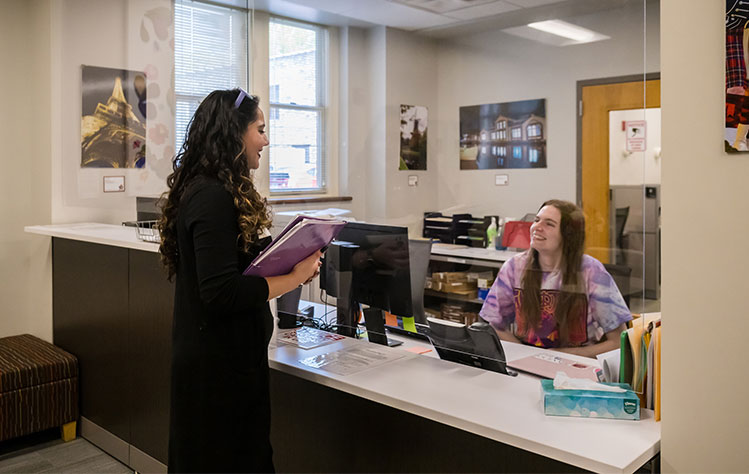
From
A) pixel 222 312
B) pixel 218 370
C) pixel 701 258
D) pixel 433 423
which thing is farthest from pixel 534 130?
pixel 218 370

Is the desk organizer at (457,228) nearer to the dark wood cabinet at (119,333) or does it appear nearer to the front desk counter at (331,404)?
the front desk counter at (331,404)

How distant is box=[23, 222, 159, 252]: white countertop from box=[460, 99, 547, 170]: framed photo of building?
1.56 meters

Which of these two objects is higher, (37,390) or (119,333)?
(119,333)

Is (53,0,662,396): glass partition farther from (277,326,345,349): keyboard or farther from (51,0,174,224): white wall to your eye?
(51,0,174,224): white wall

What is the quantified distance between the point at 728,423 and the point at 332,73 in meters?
1.74

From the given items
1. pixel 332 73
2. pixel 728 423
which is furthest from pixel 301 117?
pixel 728 423

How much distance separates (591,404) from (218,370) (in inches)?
40.2

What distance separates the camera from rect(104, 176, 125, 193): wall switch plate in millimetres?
4078

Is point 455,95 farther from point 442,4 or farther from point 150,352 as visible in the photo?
point 150,352

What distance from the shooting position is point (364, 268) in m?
2.35

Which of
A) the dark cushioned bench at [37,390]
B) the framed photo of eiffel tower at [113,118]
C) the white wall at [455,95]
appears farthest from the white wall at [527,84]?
the framed photo of eiffel tower at [113,118]

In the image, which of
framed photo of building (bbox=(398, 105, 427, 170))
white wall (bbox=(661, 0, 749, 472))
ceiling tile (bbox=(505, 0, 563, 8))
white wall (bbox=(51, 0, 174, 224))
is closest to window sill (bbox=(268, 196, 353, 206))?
framed photo of building (bbox=(398, 105, 427, 170))

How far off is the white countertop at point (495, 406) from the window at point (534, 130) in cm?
68

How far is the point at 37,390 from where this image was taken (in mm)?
3449
